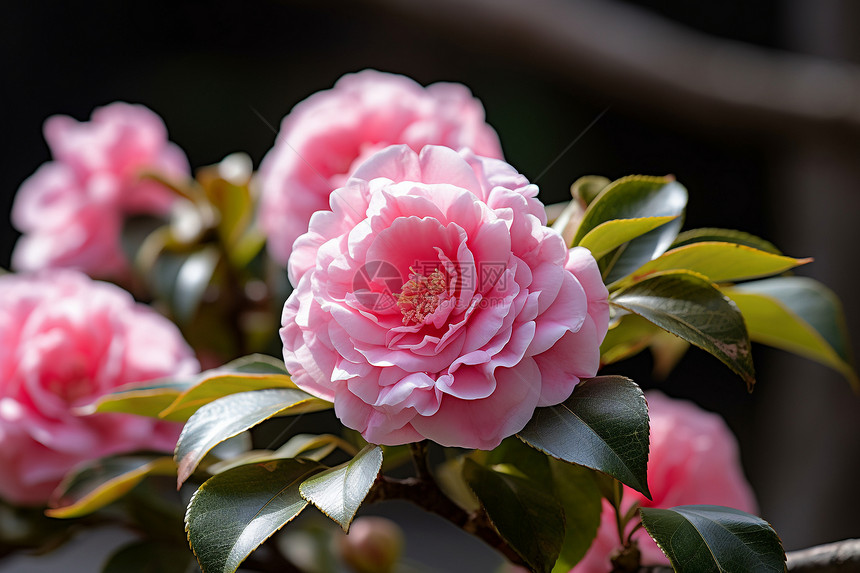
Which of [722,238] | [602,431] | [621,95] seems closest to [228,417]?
[602,431]

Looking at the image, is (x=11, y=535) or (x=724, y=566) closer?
(x=724, y=566)

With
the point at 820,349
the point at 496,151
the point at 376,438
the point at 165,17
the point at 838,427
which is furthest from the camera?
the point at 165,17

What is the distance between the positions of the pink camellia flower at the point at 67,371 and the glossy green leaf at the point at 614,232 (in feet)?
0.99

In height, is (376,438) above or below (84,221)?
above

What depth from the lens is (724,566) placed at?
296 millimetres

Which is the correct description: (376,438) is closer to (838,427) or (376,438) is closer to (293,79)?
(838,427)

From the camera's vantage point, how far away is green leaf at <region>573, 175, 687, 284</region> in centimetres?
37

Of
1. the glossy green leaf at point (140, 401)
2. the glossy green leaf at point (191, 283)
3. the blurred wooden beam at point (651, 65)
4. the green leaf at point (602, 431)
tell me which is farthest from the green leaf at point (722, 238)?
the blurred wooden beam at point (651, 65)

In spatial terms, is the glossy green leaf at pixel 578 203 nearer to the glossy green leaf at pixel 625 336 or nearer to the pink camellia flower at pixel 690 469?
the glossy green leaf at pixel 625 336

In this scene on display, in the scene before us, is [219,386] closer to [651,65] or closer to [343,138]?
[343,138]

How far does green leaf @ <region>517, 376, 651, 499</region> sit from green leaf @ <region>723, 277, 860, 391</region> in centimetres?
14

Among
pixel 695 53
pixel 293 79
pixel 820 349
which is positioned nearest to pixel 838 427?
pixel 695 53

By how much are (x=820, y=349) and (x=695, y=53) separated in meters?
0.77

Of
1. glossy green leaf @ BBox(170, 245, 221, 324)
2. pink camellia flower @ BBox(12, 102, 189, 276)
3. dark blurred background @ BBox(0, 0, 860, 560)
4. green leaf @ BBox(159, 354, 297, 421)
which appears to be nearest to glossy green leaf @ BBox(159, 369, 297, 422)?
green leaf @ BBox(159, 354, 297, 421)
